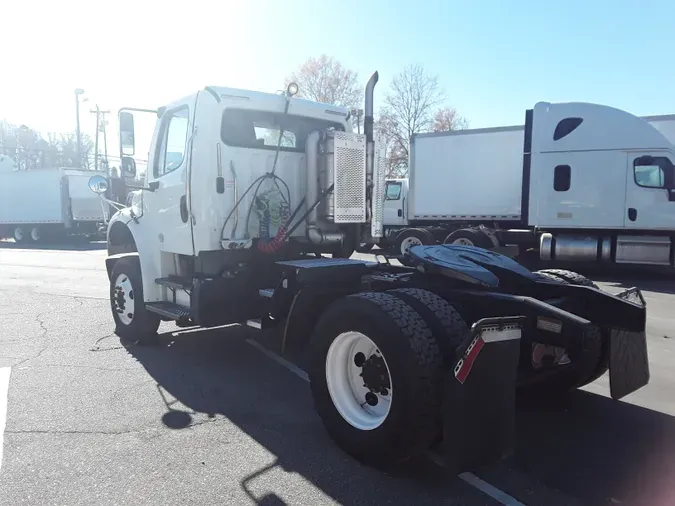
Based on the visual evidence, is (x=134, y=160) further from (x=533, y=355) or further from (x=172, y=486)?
(x=533, y=355)

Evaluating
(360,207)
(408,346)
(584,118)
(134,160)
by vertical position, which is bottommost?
(408,346)

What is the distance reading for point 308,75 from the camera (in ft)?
134

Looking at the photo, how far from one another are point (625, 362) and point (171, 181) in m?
4.63

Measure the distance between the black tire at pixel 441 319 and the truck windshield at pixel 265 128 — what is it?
9.51 ft

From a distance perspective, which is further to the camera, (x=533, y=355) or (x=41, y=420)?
(x=41, y=420)

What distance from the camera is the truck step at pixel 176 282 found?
19.2ft

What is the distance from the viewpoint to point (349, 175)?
5840 millimetres

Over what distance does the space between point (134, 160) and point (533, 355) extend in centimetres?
479

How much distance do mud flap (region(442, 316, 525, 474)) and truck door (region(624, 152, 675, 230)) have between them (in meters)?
11.2

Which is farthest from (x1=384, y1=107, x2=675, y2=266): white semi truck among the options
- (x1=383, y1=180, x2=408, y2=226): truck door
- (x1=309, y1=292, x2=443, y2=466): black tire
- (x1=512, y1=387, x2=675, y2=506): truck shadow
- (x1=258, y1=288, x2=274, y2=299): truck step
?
(x1=309, y1=292, x2=443, y2=466): black tire

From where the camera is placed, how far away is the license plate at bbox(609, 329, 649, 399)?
355 cm

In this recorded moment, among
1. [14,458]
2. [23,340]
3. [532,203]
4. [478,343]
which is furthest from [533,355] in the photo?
[532,203]

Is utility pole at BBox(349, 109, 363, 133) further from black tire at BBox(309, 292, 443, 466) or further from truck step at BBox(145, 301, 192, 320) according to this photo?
black tire at BBox(309, 292, 443, 466)

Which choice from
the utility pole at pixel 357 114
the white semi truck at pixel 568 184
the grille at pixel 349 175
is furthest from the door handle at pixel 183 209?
the white semi truck at pixel 568 184
